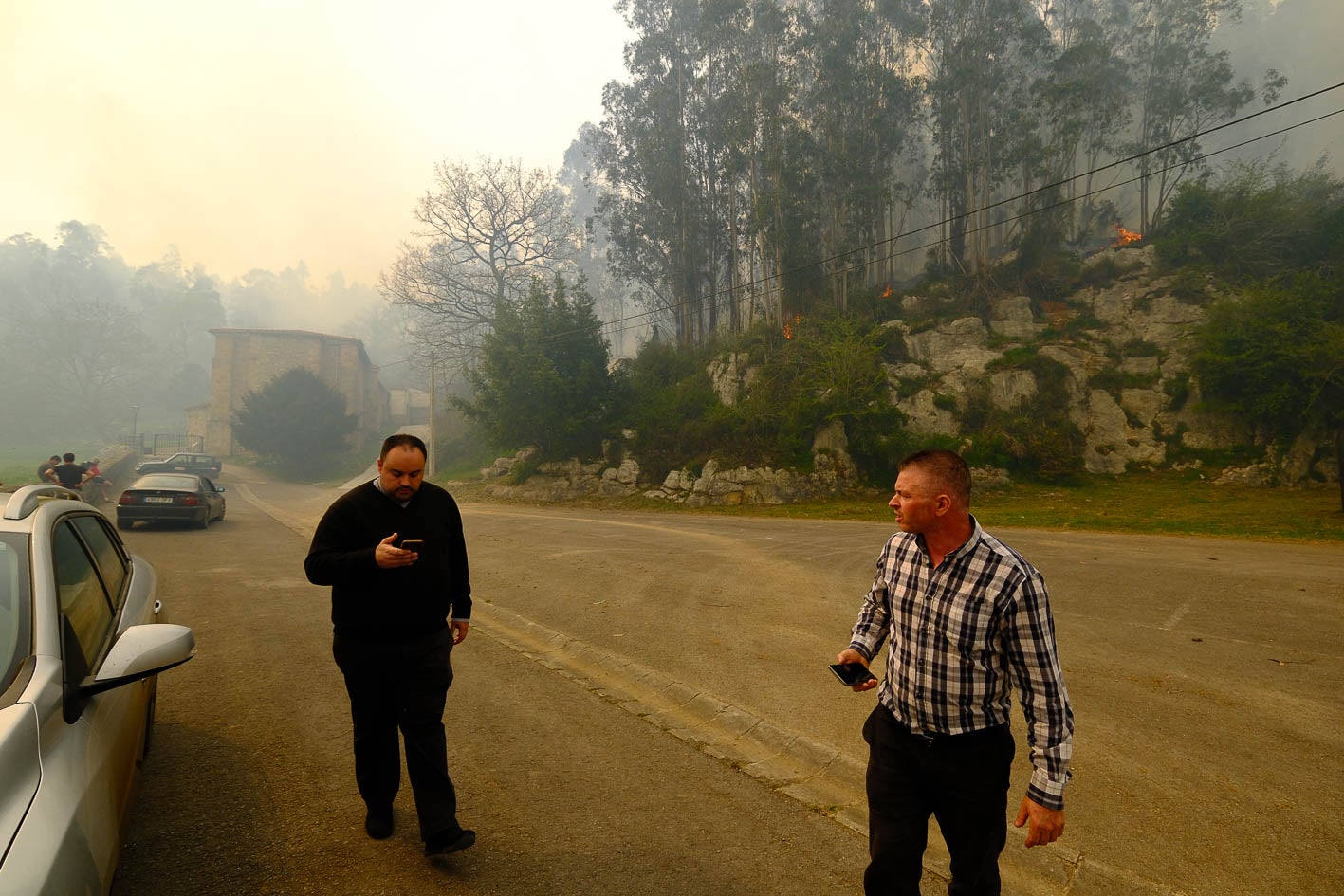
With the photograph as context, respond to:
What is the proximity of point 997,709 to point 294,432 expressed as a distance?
56233 millimetres

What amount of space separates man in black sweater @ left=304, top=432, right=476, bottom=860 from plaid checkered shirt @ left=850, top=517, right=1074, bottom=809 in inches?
77.5

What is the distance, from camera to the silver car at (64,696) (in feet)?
5.76

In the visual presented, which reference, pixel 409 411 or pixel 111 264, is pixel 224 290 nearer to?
pixel 111 264

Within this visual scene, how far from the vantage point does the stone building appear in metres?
61.9

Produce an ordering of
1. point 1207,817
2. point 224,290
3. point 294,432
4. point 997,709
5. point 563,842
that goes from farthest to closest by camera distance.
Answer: point 224,290, point 294,432, point 1207,817, point 563,842, point 997,709

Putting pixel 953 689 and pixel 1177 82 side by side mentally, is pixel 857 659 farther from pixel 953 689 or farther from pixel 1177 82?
pixel 1177 82

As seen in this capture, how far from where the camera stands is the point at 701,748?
4.39m

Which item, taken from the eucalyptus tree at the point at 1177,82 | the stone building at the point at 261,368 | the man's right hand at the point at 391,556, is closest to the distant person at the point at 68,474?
the man's right hand at the point at 391,556

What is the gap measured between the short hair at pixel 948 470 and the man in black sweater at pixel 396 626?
6.60 feet

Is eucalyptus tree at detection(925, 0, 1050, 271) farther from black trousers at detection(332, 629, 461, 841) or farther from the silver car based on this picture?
the silver car

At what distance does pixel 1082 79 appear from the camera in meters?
34.5

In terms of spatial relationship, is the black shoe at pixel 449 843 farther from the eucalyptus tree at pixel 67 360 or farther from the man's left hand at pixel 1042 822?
the eucalyptus tree at pixel 67 360

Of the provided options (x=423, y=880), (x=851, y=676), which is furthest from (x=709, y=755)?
(x=851, y=676)

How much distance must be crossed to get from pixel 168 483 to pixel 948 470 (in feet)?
59.6
